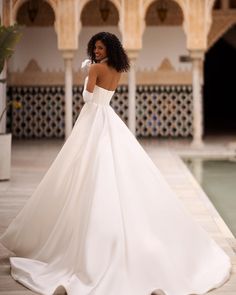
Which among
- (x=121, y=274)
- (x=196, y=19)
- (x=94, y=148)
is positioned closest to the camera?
(x=121, y=274)

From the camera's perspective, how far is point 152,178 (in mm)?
4762

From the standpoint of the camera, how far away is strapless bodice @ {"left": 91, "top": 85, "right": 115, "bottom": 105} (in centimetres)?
482

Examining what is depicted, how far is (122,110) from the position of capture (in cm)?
1421

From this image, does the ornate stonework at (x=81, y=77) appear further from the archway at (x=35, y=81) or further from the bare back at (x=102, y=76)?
the bare back at (x=102, y=76)

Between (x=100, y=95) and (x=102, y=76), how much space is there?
0.14 m

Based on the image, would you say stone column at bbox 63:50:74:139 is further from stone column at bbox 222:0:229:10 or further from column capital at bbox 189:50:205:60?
stone column at bbox 222:0:229:10

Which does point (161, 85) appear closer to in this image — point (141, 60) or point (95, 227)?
point (141, 60)

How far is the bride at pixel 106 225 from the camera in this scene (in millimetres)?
4211

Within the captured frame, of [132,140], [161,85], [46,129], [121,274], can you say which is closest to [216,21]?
[161,85]

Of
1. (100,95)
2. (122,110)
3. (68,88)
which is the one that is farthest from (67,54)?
(100,95)

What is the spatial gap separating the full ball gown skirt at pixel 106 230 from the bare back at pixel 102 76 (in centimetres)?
6

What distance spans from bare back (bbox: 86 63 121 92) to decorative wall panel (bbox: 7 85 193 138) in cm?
928

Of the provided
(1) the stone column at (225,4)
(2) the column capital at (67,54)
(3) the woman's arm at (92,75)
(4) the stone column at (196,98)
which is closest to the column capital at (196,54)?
(4) the stone column at (196,98)

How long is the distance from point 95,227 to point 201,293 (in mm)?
768
